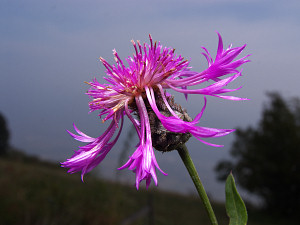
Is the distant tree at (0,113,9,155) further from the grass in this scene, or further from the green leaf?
the green leaf

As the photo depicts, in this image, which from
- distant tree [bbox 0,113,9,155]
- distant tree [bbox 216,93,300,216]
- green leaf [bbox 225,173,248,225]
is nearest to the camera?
green leaf [bbox 225,173,248,225]

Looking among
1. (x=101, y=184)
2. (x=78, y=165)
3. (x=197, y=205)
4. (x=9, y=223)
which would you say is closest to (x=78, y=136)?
(x=78, y=165)

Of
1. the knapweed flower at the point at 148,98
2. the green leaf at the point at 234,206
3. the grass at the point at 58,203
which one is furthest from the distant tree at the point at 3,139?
the green leaf at the point at 234,206

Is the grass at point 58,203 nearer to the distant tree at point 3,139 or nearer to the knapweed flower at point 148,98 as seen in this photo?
the distant tree at point 3,139

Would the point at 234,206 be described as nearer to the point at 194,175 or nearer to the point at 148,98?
the point at 194,175

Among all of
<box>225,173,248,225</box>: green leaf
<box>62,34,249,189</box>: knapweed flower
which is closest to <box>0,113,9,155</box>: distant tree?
<box>62,34,249,189</box>: knapweed flower

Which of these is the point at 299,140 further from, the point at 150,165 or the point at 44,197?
the point at 150,165

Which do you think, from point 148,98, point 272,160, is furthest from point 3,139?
point 272,160
